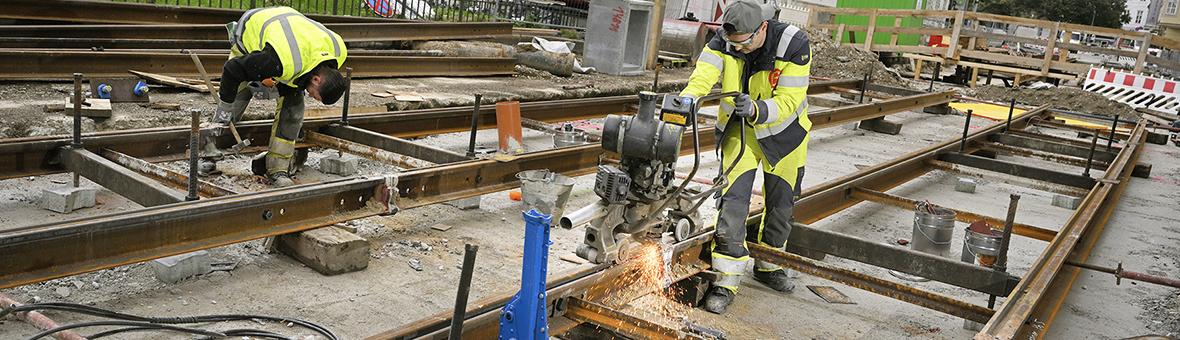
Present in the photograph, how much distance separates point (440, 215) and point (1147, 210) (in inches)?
247

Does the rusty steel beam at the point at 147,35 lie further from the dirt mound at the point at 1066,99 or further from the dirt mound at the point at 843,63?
the dirt mound at the point at 1066,99

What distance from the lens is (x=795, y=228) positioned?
527cm

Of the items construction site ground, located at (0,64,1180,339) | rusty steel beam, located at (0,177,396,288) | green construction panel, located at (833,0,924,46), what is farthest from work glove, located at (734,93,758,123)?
green construction panel, located at (833,0,924,46)

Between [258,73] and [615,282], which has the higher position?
[258,73]

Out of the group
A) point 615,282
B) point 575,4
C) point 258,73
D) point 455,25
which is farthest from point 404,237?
Result: point 575,4

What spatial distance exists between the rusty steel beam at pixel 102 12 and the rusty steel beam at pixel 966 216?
6.58 meters

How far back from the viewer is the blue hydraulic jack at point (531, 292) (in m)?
2.97

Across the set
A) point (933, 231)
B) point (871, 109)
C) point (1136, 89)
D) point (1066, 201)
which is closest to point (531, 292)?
point (933, 231)

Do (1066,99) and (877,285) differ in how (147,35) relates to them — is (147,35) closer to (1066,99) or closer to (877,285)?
(877,285)

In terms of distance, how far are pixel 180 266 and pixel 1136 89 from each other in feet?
60.7

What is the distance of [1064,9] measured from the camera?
2153 inches

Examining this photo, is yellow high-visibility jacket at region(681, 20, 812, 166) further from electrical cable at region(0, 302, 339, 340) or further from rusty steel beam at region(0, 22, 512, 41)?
rusty steel beam at region(0, 22, 512, 41)

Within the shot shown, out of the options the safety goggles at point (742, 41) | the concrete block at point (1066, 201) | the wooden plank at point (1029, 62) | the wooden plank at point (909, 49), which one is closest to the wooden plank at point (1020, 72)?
the wooden plank at point (1029, 62)

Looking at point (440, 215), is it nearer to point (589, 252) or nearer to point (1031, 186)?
point (589, 252)
